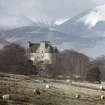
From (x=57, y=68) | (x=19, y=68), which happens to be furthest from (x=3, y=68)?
(x=57, y=68)

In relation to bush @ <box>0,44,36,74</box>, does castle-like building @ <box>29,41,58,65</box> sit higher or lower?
higher

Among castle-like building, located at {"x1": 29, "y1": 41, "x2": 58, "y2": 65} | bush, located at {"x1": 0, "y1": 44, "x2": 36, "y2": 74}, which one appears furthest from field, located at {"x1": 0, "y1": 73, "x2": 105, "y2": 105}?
castle-like building, located at {"x1": 29, "y1": 41, "x2": 58, "y2": 65}

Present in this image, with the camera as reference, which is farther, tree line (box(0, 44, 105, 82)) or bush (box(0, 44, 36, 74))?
tree line (box(0, 44, 105, 82))

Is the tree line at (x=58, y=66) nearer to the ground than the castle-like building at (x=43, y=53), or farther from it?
nearer to the ground

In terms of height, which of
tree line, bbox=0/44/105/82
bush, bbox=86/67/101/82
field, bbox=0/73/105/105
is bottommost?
field, bbox=0/73/105/105

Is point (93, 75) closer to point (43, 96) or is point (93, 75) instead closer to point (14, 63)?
point (14, 63)

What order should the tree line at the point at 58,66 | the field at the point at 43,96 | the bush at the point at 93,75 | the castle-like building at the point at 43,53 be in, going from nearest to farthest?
the field at the point at 43,96
the bush at the point at 93,75
the tree line at the point at 58,66
the castle-like building at the point at 43,53

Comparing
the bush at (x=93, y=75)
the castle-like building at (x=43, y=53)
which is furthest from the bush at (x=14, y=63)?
the castle-like building at (x=43, y=53)

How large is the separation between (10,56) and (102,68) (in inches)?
1474

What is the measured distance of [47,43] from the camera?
148m

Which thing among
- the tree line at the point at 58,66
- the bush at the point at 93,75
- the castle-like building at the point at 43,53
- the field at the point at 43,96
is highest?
the castle-like building at the point at 43,53

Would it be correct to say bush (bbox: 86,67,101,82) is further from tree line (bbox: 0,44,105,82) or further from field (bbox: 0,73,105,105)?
field (bbox: 0,73,105,105)

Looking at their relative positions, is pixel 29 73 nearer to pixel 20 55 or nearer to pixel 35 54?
pixel 20 55

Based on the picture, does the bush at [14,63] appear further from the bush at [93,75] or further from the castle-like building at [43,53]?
the castle-like building at [43,53]
